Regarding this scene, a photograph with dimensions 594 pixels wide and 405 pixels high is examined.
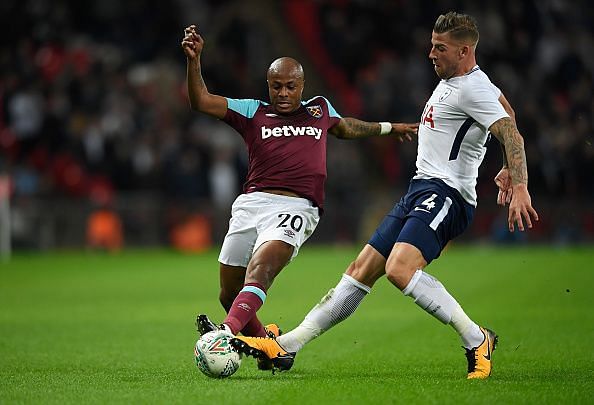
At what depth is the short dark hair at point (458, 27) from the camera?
7762 millimetres

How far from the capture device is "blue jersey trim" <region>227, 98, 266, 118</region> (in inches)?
329

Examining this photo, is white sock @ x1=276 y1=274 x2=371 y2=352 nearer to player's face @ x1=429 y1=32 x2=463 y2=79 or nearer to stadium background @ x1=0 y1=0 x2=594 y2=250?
player's face @ x1=429 y1=32 x2=463 y2=79

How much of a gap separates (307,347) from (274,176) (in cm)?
223

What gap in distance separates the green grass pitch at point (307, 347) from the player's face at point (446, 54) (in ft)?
7.17

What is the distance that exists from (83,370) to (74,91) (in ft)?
53.2

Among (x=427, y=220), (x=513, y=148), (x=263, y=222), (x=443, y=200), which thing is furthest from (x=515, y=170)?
(x=263, y=222)

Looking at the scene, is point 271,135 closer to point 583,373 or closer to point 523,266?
point 583,373

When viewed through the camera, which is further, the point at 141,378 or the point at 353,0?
the point at 353,0

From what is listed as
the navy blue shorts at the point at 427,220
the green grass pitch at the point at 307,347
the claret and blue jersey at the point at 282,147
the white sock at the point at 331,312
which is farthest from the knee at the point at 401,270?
the claret and blue jersey at the point at 282,147

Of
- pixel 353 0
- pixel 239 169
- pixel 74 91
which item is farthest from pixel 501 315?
pixel 353 0

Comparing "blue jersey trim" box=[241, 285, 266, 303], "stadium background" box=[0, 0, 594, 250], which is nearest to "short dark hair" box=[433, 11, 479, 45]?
"blue jersey trim" box=[241, 285, 266, 303]

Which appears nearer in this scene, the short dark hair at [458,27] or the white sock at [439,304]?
the white sock at [439,304]

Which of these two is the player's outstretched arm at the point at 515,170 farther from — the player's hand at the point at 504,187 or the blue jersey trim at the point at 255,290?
the blue jersey trim at the point at 255,290

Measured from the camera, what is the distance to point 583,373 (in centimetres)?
784
